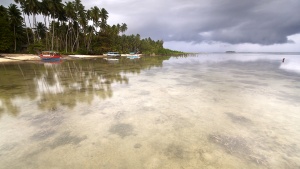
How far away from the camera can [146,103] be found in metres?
8.55

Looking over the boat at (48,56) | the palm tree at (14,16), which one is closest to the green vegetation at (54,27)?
the palm tree at (14,16)

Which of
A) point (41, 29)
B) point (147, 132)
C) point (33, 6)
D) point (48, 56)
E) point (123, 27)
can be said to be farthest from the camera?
point (123, 27)

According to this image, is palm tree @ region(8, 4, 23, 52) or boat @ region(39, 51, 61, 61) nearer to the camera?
boat @ region(39, 51, 61, 61)

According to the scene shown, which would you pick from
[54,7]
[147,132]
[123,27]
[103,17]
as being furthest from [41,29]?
[147,132]

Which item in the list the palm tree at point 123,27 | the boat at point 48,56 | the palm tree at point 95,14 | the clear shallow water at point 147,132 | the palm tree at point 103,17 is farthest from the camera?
the palm tree at point 123,27

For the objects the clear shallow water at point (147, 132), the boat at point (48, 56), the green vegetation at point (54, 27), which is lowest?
the clear shallow water at point (147, 132)

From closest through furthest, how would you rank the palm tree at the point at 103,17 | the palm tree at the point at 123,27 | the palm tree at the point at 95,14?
the palm tree at the point at 95,14, the palm tree at the point at 103,17, the palm tree at the point at 123,27

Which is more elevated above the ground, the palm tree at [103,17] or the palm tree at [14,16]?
the palm tree at [103,17]

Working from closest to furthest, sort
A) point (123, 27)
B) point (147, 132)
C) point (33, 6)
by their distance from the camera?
1. point (147, 132)
2. point (33, 6)
3. point (123, 27)

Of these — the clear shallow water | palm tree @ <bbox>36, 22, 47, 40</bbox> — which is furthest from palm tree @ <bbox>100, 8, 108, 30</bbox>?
the clear shallow water

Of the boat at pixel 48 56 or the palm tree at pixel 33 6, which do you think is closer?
the boat at pixel 48 56

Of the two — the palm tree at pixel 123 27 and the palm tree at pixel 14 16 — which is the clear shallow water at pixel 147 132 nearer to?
the palm tree at pixel 14 16

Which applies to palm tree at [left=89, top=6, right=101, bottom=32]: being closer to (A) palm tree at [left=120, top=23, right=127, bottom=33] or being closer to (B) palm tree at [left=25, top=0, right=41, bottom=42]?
(B) palm tree at [left=25, top=0, right=41, bottom=42]

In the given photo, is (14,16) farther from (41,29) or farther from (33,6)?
(41,29)
